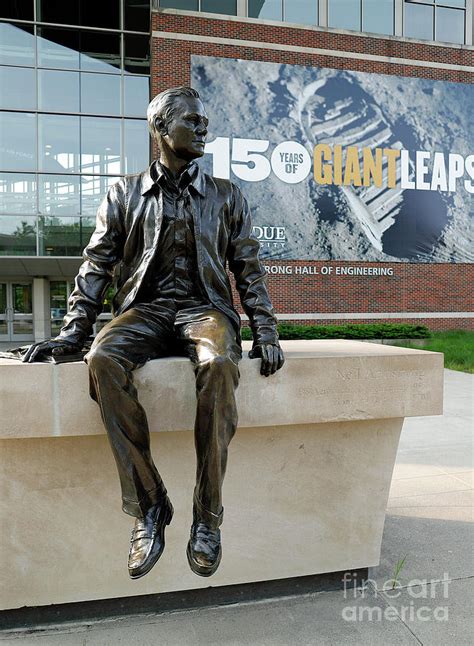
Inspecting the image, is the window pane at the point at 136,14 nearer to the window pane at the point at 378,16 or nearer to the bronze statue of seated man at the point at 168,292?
the window pane at the point at 378,16

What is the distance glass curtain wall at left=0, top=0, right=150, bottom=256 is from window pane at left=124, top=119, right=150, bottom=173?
34 mm

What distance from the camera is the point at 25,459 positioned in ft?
8.56

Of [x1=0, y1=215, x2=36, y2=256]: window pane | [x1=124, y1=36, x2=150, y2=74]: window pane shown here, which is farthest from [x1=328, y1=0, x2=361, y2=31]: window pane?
[x1=0, y1=215, x2=36, y2=256]: window pane

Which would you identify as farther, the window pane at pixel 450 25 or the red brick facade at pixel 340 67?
the window pane at pixel 450 25

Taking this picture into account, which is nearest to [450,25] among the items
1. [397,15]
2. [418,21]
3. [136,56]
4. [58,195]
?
[418,21]

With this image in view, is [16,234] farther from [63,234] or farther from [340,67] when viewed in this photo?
[340,67]

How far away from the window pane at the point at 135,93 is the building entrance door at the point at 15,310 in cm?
763

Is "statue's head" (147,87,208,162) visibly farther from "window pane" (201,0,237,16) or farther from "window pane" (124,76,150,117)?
"window pane" (201,0,237,16)

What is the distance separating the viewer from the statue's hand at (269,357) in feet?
8.55

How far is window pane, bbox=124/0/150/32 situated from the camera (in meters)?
19.2

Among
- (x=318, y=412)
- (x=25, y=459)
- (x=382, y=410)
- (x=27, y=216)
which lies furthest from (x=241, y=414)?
(x=27, y=216)

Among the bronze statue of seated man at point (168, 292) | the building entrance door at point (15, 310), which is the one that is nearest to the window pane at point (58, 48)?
the building entrance door at point (15, 310)

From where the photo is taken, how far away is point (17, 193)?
18.9 meters

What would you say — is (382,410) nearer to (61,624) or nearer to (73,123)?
(61,624)
